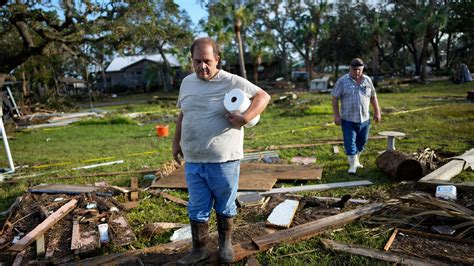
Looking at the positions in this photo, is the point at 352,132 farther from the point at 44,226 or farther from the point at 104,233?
the point at 44,226

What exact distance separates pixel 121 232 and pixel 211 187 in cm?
175

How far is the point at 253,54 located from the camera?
3759 centimetres

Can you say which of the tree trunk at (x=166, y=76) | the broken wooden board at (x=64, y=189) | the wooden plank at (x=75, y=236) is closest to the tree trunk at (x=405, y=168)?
the wooden plank at (x=75, y=236)

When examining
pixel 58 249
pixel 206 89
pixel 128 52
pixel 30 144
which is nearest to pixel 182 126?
pixel 206 89

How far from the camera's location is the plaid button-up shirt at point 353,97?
577cm

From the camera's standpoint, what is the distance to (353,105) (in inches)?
227

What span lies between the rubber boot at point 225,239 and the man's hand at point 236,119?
0.94m

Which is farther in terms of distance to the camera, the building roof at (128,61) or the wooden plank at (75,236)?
the building roof at (128,61)

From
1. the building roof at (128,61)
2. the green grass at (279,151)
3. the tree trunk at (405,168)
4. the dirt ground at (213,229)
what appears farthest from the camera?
the building roof at (128,61)

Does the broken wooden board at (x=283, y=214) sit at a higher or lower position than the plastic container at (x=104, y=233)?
higher

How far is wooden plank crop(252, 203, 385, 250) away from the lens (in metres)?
3.53

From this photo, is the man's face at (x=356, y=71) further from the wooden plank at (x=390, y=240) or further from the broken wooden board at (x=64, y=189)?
the broken wooden board at (x=64, y=189)

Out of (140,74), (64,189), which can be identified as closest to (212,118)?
(64,189)

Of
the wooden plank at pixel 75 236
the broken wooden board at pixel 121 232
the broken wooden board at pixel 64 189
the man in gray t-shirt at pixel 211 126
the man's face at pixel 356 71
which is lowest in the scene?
the broken wooden board at pixel 121 232
